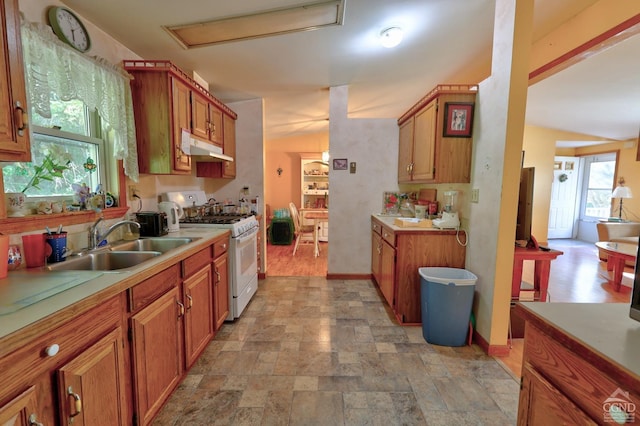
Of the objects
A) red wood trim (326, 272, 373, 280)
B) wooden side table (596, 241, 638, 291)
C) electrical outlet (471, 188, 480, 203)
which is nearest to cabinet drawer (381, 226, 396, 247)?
electrical outlet (471, 188, 480, 203)

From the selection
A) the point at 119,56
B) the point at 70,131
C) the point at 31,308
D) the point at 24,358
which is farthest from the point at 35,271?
the point at 119,56

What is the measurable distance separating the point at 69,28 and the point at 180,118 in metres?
0.76

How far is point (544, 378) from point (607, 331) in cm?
23

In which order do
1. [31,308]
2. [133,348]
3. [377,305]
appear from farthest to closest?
1. [377,305]
2. [133,348]
3. [31,308]

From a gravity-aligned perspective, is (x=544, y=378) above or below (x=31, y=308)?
below

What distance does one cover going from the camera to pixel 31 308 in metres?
0.83

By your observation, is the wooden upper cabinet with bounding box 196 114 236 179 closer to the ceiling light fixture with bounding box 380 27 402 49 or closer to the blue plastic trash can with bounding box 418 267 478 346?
the ceiling light fixture with bounding box 380 27 402 49

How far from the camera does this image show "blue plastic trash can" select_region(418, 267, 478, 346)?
2033mm

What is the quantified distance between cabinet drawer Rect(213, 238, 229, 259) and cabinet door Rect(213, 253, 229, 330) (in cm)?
4

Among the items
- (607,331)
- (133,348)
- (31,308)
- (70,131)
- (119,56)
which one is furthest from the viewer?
(119,56)

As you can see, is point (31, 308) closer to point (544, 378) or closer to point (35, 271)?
point (35, 271)

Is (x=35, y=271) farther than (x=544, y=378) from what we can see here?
Yes

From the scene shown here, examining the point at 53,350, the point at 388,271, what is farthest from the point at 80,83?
the point at 388,271

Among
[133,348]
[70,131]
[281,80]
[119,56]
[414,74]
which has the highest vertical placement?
[414,74]
